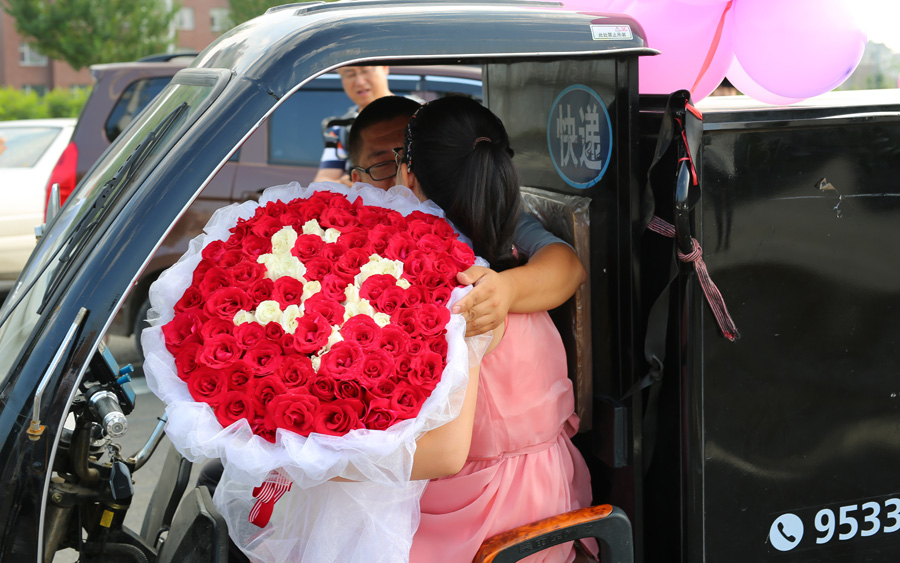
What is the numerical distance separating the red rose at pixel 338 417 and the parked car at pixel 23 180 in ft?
18.6

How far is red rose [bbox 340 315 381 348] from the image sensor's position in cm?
145

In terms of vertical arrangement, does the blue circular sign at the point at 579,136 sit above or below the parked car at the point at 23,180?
above

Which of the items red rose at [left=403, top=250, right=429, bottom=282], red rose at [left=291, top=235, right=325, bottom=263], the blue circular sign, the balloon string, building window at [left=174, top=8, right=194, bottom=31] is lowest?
building window at [left=174, top=8, right=194, bottom=31]

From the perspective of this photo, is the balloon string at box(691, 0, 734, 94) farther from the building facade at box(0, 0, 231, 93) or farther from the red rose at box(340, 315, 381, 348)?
the building facade at box(0, 0, 231, 93)

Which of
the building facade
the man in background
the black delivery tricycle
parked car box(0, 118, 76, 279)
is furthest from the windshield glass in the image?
the building facade

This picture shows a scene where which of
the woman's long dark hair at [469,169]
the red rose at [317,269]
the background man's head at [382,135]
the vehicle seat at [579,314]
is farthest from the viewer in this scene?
the background man's head at [382,135]

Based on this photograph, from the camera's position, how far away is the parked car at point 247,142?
17.5 ft

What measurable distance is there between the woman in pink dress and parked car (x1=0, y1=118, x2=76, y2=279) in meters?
5.36

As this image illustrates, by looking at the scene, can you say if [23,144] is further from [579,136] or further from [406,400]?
[406,400]

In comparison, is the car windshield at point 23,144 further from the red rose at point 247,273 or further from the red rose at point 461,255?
the red rose at point 461,255

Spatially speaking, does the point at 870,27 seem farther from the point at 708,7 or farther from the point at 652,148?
the point at 652,148

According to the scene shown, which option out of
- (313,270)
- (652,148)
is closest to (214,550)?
(313,270)

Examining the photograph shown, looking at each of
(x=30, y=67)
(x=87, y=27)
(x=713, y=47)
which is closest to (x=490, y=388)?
(x=713, y=47)

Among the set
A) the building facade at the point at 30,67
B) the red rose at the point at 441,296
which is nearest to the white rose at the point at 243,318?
the red rose at the point at 441,296
